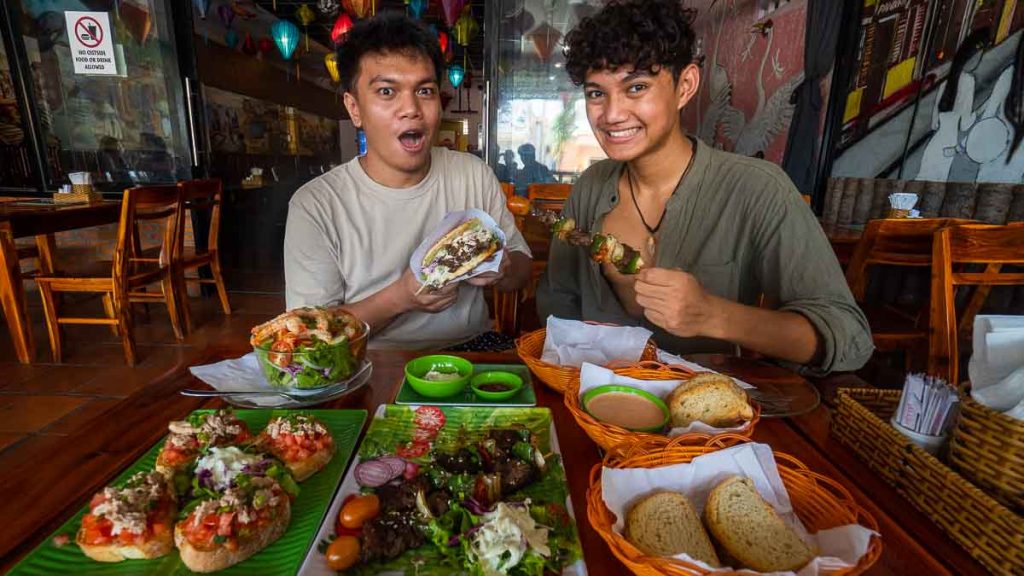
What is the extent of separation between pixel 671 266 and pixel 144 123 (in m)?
7.19

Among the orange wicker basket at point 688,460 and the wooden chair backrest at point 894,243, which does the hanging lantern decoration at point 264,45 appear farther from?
the orange wicker basket at point 688,460

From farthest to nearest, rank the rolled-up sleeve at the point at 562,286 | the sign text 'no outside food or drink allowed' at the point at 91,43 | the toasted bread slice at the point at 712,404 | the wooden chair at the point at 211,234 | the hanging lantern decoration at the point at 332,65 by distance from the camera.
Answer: the sign text 'no outside food or drink allowed' at the point at 91,43 → the wooden chair at the point at 211,234 → the hanging lantern decoration at the point at 332,65 → the rolled-up sleeve at the point at 562,286 → the toasted bread slice at the point at 712,404

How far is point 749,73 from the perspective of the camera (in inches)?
260

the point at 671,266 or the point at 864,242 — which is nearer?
the point at 671,266

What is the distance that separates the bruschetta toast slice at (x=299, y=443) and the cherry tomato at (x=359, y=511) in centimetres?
18

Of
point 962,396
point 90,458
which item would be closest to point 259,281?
point 90,458

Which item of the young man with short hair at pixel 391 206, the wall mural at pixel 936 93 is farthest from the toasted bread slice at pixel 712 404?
the wall mural at pixel 936 93

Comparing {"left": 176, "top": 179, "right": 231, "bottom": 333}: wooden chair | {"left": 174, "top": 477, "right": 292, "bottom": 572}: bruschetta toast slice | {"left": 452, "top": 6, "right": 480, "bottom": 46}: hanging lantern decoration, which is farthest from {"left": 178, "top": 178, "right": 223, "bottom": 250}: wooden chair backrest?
Answer: {"left": 174, "top": 477, "right": 292, "bottom": 572}: bruschetta toast slice

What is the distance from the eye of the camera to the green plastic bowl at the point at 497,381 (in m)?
1.38

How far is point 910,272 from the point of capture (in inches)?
161

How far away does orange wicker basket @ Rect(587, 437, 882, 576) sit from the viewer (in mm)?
706

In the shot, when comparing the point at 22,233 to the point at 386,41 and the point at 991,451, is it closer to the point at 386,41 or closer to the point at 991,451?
the point at 386,41

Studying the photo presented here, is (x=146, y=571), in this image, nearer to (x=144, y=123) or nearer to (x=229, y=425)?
(x=229, y=425)

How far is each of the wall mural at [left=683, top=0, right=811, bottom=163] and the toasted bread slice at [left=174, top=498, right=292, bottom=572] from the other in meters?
6.10
